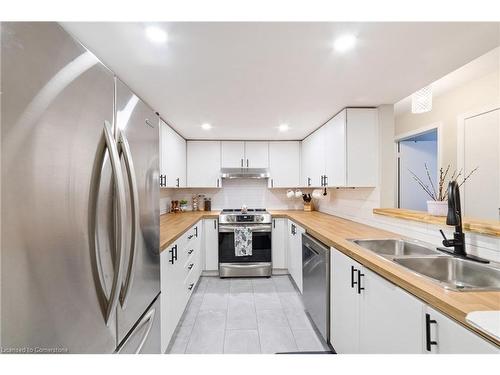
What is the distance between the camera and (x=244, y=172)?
3.74 meters

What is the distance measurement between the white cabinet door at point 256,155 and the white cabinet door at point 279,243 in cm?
102

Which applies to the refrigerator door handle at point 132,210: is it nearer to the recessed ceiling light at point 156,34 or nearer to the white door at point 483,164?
the recessed ceiling light at point 156,34

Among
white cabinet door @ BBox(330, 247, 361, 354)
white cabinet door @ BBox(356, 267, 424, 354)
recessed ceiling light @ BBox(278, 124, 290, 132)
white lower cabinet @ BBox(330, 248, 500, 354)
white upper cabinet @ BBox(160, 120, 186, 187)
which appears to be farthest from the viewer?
recessed ceiling light @ BBox(278, 124, 290, 132)

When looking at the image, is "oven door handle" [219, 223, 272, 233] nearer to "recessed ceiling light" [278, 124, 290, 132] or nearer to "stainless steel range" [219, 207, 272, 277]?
"stainless steel range" [219, 207, 272, 277]

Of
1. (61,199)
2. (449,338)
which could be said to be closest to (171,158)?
(61,199)

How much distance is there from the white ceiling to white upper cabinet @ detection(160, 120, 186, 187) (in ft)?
1.61

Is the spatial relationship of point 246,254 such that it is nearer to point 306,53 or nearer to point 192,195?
point 192,195

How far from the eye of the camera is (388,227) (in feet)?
6.88

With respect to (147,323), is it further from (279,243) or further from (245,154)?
(245,154)

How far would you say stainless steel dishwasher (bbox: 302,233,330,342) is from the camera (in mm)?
1797

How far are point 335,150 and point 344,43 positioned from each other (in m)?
1.46

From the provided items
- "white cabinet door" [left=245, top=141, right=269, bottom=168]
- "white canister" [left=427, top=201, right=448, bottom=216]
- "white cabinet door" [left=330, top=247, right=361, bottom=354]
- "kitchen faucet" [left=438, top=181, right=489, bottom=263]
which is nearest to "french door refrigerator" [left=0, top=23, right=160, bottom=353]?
"white cabinet door" [left=330, top=247, right=361, bottom=354]

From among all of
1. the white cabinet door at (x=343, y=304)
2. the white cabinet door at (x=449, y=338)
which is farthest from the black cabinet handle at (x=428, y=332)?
the white cabinet door at (x=343, y=304)
